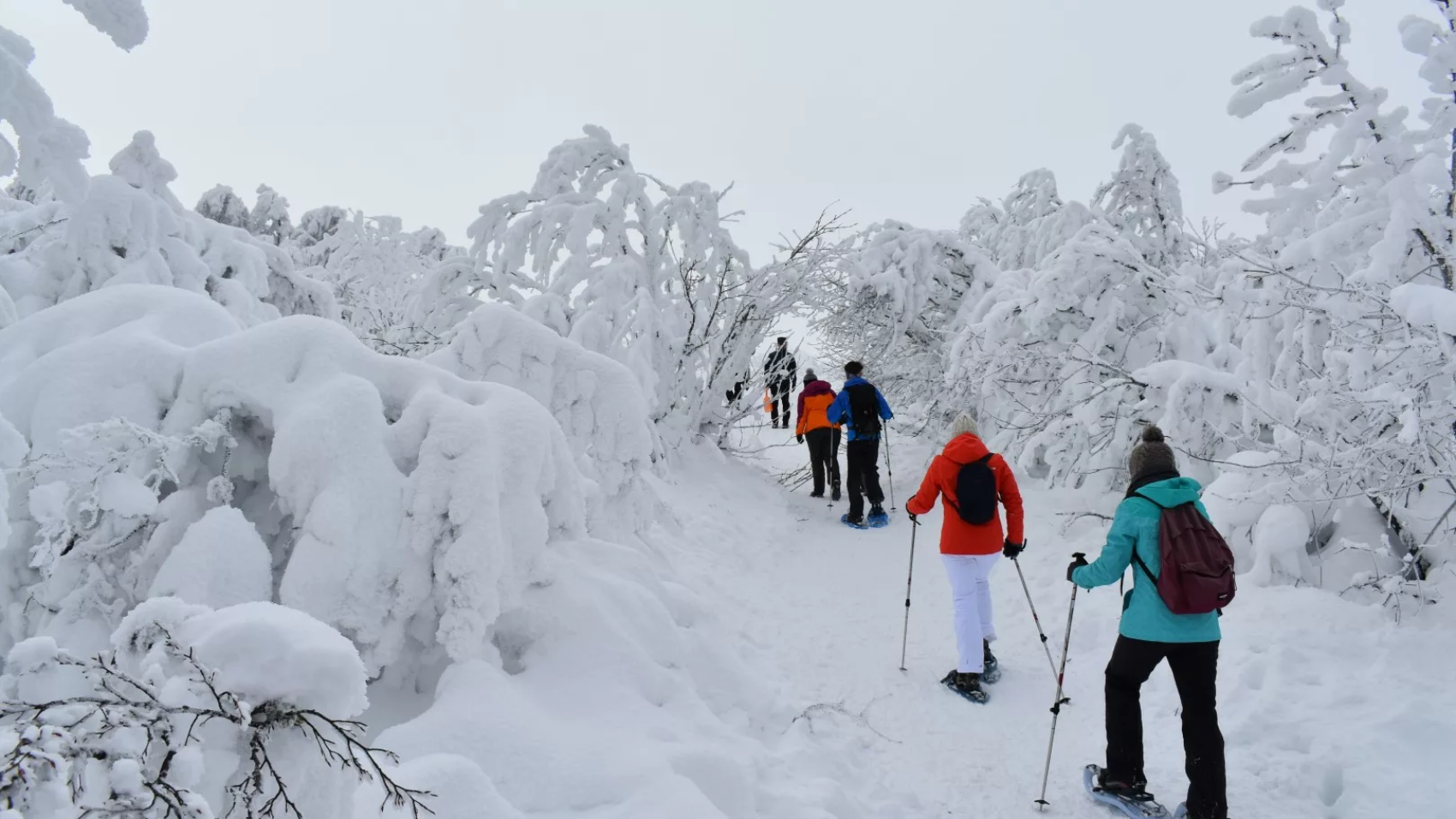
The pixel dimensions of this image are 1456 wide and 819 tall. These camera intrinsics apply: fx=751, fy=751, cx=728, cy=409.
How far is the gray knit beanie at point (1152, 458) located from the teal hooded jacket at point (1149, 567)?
8 cm

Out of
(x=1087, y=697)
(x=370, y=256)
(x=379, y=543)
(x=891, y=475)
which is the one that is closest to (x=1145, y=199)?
(x=891, y=475)

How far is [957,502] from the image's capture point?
207 inches

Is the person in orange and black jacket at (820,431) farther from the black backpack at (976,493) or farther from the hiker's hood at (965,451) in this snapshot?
the black backpack at (976,493)

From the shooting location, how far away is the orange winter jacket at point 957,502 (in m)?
5.22

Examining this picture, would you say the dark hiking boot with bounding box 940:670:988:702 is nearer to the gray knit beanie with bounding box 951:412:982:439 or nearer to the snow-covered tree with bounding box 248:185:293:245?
the gray knit beanie with bounding box 951:412:982:439

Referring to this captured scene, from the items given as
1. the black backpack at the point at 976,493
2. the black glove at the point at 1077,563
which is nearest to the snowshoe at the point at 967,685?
the black backpack at the point at 976,493

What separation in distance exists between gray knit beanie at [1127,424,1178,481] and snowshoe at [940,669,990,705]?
1962 mm

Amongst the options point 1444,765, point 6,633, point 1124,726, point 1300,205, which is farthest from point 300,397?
point 1300,205

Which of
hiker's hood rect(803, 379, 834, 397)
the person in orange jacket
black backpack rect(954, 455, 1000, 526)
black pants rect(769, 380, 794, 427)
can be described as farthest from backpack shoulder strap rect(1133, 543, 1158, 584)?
black pants rect(769, 380, 794, 427)

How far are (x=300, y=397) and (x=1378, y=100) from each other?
6750mm

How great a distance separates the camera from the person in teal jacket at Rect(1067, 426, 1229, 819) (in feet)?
11.3

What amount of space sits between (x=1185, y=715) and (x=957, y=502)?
197 centimetres

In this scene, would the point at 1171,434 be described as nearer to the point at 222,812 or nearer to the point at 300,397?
the point at 300,397

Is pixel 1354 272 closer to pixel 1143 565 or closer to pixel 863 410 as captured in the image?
pixel 1143 565
